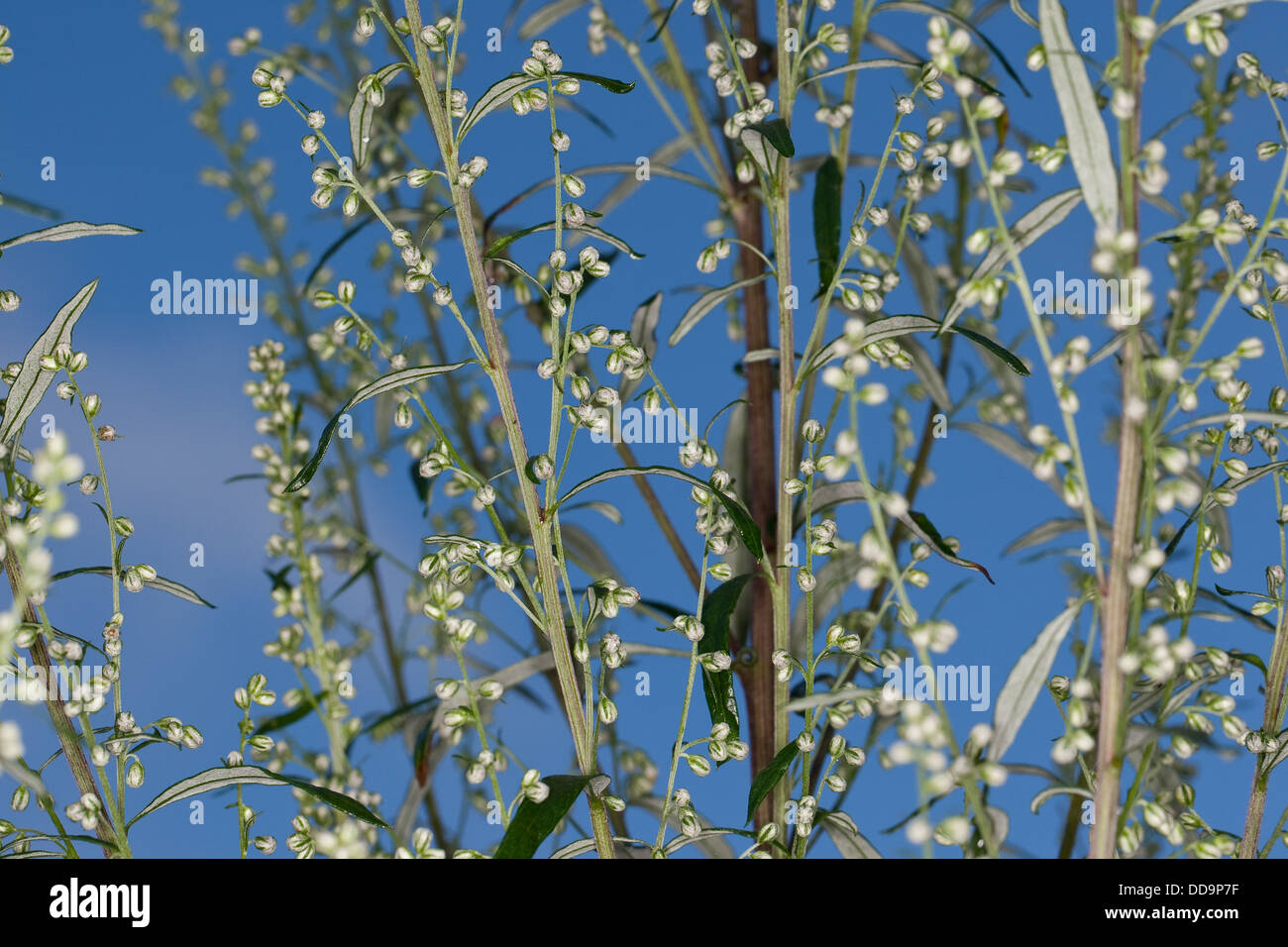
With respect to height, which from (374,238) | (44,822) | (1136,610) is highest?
(374,238)

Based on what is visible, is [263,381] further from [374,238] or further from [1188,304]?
[1188,304]

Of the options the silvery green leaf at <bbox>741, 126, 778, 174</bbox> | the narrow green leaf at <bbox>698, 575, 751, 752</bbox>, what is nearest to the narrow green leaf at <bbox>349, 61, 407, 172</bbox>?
the silvery green leaf at <bbox>741, 126, 778, 174</bbox>

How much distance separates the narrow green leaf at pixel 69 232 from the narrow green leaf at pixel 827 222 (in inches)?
21.1

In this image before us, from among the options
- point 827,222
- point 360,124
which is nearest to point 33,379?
point 360,124

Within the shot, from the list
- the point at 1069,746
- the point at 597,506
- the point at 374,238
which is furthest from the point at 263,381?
the point at 1069,746

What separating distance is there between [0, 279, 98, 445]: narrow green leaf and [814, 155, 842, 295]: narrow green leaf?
1.88ft

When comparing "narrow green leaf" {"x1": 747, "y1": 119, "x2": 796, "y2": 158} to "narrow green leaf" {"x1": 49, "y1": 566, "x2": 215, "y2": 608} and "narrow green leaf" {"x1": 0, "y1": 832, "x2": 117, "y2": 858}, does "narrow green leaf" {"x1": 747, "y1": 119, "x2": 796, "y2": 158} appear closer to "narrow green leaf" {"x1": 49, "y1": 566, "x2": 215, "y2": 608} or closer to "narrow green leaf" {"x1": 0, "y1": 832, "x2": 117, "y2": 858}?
"narrow green leaf" {"x1": 49, "y1": 566, "x2": 215, "y2": 608}

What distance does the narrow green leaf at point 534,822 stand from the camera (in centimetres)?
70

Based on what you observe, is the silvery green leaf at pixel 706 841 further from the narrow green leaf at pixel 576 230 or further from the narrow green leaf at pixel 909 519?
the narrow green leaf at pixel 576 230

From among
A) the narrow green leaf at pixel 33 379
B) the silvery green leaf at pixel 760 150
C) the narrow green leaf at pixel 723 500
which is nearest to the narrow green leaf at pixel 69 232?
the narrow green leaf at pixel 33 379

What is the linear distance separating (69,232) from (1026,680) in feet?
2.40

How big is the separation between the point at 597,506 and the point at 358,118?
18.3 inches

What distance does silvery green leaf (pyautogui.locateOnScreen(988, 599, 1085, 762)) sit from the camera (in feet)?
2.09
